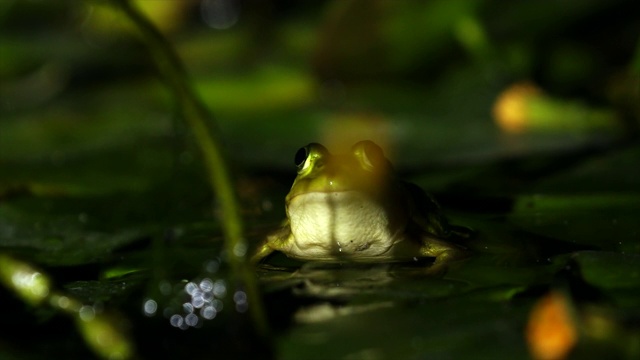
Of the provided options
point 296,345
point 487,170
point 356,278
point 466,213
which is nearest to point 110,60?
point 487,170

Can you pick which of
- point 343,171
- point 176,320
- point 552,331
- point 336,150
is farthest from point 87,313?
point 336,150

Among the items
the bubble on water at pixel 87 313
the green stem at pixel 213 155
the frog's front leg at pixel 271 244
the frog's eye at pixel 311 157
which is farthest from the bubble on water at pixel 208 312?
the frog's eye at pixel 311 157

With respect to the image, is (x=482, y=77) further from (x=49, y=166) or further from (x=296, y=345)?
(x=296, y=345)

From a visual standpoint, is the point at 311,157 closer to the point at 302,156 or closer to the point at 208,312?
the point at 302,156

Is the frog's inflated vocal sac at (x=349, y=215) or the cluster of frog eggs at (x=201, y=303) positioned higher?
the frog's inflated vocal sac at (x=349, y=215)

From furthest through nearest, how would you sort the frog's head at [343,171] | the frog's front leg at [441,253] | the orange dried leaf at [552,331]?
the frog's head at [343,171], the frog's front leg at [441,253], the orange dried leaf at [552,331]

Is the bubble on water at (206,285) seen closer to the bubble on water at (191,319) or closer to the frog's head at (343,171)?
the bubble on water at (191,319)

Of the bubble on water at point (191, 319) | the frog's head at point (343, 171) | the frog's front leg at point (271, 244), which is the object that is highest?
the frog's head at point (343, 171)
